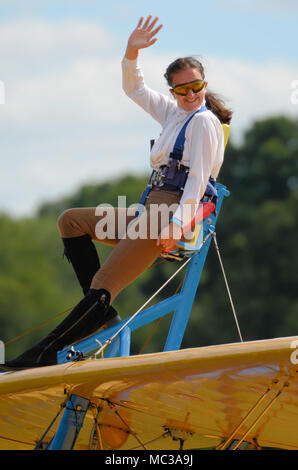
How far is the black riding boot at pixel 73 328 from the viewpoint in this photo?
6680 millimetres

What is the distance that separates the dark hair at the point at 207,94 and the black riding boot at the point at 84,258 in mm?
1368

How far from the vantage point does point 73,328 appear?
22.4ft

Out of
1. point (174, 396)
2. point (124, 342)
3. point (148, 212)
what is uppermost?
point (148, 212)

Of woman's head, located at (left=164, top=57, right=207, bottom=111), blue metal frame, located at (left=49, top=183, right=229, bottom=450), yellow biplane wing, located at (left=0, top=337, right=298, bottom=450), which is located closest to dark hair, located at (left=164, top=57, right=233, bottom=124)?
woman's head, located at (left=164, top=57, right=207, bottom=111)

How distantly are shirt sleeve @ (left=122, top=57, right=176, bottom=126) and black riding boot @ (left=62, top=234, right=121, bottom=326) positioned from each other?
1.13 meters

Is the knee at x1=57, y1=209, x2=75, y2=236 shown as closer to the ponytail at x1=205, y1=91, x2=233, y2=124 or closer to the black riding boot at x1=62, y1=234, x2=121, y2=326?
the black riding boot at x1=62, y1=234, x2=121, y2=326

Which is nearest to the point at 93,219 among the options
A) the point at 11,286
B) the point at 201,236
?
the point at 201,236

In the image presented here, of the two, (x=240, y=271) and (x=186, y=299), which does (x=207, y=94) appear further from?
(x=240, y=271)

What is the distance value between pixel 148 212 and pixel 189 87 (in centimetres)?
98

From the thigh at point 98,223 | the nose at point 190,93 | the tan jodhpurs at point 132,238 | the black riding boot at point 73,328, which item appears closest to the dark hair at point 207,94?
the nose at point 190,93

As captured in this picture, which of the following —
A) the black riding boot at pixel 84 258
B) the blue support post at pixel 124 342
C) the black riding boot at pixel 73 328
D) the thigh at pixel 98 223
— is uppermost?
the thigh at pixel 98 223

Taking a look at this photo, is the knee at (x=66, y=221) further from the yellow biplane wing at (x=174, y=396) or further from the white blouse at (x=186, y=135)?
the yellow biplane wing at (x=174, y=396)


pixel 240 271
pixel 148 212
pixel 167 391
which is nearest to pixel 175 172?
pixel 148 212

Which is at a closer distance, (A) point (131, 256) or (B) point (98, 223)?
(A) point (131, 256)
